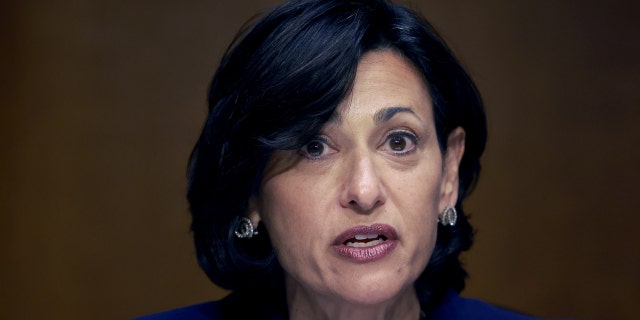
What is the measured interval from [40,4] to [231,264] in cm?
104

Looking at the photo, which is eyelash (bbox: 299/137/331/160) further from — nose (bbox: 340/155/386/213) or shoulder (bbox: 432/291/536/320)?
shoulder (bbox: 432/291/536/320)

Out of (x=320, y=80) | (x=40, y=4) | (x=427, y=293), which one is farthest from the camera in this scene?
(x=40, y=4)

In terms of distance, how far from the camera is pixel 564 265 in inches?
120

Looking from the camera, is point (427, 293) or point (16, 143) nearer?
point (427, 293)

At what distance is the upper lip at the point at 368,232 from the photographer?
1.97m

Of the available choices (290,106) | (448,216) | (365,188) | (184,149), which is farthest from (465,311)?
(184,149)

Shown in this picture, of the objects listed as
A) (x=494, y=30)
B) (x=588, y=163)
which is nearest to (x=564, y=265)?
(x=588, y=163)

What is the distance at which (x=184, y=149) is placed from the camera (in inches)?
117

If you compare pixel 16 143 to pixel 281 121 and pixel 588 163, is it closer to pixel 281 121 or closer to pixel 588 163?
pixel 281 121

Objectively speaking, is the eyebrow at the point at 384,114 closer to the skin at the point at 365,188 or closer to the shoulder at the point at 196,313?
→ the skin at the point at 365,188

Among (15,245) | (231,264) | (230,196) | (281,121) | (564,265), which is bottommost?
(564,265)

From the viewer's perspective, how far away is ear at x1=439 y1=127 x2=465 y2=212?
2193mm

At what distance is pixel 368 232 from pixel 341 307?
8.6 inches

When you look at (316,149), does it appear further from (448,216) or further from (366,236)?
(448,216)
